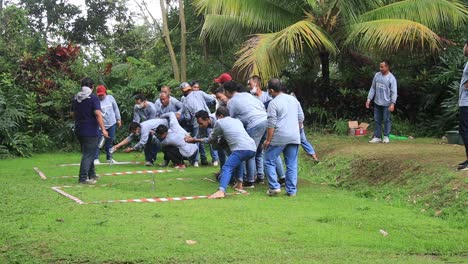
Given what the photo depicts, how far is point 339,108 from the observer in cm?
1575

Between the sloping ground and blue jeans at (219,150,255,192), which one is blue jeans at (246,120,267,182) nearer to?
blue jeans at (219,150,255,192)

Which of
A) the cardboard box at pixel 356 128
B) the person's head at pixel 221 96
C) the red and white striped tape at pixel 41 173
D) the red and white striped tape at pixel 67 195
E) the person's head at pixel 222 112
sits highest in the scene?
the person's head at pixel 221 96

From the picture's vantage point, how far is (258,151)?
938 centimetres

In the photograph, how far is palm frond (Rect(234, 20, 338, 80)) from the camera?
1373 cm

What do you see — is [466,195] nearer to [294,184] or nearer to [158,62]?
[294,184]

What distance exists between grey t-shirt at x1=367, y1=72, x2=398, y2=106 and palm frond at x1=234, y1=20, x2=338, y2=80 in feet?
8.21

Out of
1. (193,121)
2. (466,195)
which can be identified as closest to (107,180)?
(193,121)

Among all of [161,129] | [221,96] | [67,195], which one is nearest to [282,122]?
[221,96]

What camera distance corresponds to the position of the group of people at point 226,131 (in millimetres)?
8086

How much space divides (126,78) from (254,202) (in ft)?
35.6

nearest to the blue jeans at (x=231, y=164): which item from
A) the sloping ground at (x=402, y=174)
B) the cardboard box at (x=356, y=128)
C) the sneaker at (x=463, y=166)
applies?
the sloping ground at (x=402, y=174)

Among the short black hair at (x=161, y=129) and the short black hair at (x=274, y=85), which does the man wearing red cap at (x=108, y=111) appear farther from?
the short black hair at (x=274, y=85)

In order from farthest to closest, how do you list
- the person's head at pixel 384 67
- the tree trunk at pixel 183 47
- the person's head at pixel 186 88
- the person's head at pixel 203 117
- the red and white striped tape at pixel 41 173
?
the tree trunk at pixel 183 47 → the person's head at pixel 186 88 → the person's head at pixel 384 67 → the red and white striped tape at pixel 41 173 → the person's head at pixel 203 117

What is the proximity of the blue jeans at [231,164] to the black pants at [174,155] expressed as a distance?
11.4 ft
